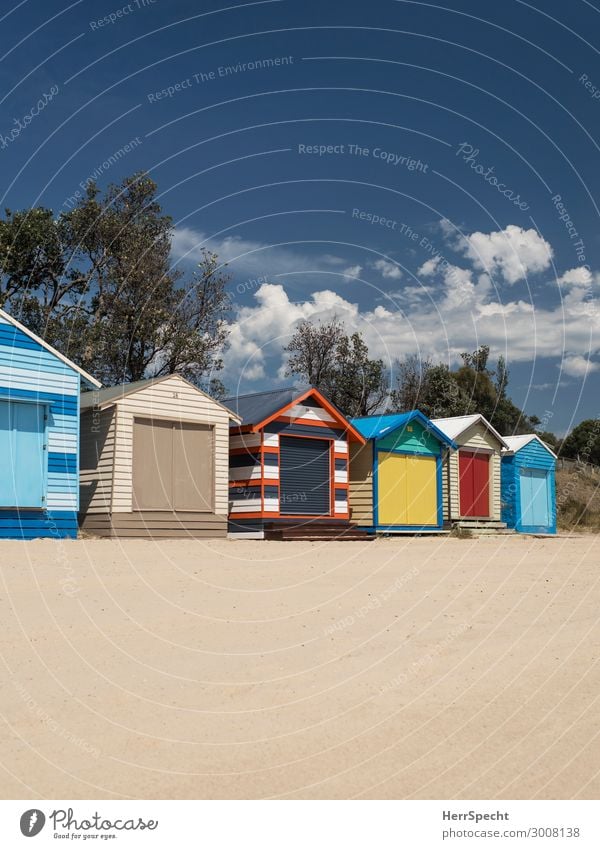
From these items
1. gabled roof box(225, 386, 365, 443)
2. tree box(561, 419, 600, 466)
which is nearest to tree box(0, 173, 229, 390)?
gabled roof box(225, 386, 365, 443)

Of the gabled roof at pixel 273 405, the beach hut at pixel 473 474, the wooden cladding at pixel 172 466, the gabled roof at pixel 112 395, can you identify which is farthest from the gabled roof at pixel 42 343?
the beach hut at pixel 473 474

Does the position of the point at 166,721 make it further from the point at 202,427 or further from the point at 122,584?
the point at 202,427

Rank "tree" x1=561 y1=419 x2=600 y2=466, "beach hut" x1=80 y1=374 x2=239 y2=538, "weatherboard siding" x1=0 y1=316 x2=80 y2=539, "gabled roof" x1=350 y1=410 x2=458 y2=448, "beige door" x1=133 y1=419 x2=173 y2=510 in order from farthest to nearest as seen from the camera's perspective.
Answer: "tree" x1=561 y1=419 x2=600 y2=466
"gabled roof" x1=350 y1=410 x2=458 y2=448
"beige door" x1=133 y1=419 x2=173 y2=510
"beach hut" x1=80 y1=374 x2=239 y2=538
"weatherboard siding" x1=0 y1=316 x2=80 y2=539

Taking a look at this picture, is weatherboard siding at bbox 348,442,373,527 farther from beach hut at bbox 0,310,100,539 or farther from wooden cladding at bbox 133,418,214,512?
beach hut at bbox 0,310,100,539

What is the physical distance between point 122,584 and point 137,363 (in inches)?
836

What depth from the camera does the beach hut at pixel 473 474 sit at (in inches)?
1104

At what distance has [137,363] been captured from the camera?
31.8 m

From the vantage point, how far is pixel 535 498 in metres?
32.0

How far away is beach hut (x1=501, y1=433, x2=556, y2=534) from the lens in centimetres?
3077

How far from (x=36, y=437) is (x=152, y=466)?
2793 millimetres

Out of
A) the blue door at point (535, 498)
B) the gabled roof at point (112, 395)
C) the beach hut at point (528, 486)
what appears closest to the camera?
the gabled roof at point (112, 395)

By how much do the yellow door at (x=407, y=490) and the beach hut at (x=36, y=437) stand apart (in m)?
9.20

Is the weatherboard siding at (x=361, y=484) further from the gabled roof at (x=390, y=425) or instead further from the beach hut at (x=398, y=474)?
the gabled roof at (x=390, y=425)
